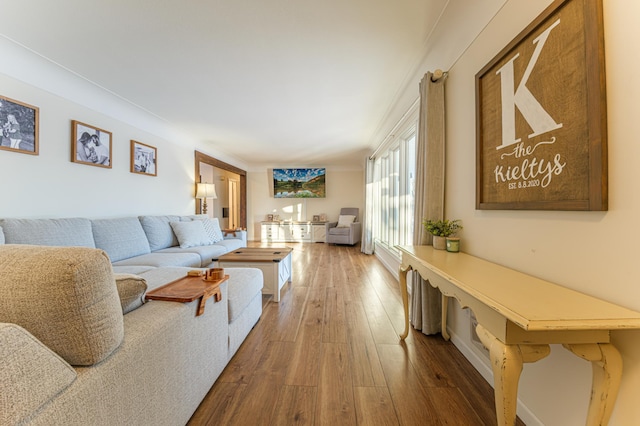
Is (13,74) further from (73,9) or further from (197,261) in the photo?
(197,261)

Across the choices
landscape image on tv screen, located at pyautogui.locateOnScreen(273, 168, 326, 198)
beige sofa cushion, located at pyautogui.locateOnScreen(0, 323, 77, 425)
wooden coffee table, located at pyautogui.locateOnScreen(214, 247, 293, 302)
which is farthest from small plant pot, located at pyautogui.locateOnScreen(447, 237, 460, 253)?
landscape image on tv screen, located at pyautogui.locateOnScreen(273, 168, 326, 198)

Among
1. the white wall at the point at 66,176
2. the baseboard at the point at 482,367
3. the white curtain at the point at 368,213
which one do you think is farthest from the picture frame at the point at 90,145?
the white curtain at the point at 368,213

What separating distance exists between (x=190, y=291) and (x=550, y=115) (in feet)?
6.03

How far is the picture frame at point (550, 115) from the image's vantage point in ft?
2.75

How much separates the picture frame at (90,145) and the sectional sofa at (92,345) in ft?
8.27

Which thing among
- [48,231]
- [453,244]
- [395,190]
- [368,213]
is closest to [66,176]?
[48,231]

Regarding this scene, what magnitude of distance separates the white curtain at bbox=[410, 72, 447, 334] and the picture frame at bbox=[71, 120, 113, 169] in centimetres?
348

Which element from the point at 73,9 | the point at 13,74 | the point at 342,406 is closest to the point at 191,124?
the point at 13,74

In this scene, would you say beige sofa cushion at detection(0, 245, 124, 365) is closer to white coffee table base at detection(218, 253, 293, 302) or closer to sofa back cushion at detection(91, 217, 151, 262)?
white coffee table base at detection(218, 253, 293, 302)

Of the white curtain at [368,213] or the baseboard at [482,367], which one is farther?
the white curtain at [368,213]

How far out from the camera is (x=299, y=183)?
23.6ft

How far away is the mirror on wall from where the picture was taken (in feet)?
23.5

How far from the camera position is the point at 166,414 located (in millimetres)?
960

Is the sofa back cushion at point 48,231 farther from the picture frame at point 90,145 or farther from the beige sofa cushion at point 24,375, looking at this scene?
the beige sofa cushion at point 24,375
